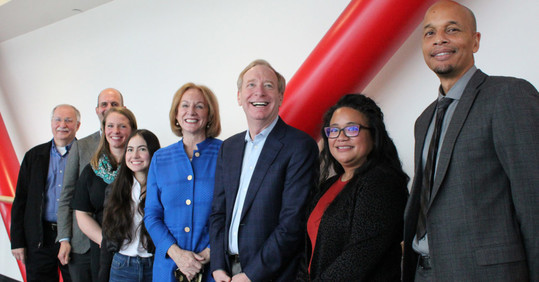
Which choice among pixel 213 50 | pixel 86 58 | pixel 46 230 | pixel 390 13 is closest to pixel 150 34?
pixel 213 50

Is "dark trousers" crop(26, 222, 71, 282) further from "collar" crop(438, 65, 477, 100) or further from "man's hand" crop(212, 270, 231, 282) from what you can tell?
"collar" crop(438, 65, 477, 100)

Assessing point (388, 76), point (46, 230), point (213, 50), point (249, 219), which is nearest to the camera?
point (249, 219)

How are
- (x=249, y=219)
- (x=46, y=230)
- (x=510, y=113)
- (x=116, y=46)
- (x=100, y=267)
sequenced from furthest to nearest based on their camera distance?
(x=116, y=46)
(x=46, y=230)
(x=100, y=267)
(x=249, y=219)
(x=510, y=113)

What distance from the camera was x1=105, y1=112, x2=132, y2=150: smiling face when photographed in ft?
8.64

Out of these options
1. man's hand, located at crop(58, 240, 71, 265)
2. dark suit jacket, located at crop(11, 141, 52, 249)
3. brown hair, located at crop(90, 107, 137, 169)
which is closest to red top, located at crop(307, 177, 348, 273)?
brown hair, located at crop(90, 107, 137, 169)

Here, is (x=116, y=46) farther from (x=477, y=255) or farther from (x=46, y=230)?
(x=477, y=255)

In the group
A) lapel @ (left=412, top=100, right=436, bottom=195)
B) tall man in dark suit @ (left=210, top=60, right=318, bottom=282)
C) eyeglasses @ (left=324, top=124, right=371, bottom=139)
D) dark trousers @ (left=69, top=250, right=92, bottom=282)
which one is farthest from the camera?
dark trousers @ (left=69, top=250, right=92, bottom=282)

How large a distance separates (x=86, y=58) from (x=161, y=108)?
1.52 meters

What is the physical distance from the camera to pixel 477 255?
123cm

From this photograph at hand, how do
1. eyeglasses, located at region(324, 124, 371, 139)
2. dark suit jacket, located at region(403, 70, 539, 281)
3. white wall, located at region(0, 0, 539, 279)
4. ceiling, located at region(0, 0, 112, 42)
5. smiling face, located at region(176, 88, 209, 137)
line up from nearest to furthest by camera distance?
dark suit jacket, located at region(403, 70, 539, 281), eyeglasses, located at region(324, 124, 371, 139), smiling face, located at region(176, 88, 209, 137), white wall, located at region(0, 0, 539, 279), ceiling, located at region(0, 0, 112, 42)

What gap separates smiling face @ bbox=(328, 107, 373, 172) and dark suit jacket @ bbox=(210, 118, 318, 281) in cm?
19

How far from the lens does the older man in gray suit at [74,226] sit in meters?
2.88

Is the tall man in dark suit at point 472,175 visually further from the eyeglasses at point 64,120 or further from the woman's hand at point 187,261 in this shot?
the eyeglasses at point 64,120

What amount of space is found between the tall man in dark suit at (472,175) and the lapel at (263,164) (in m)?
0.64
